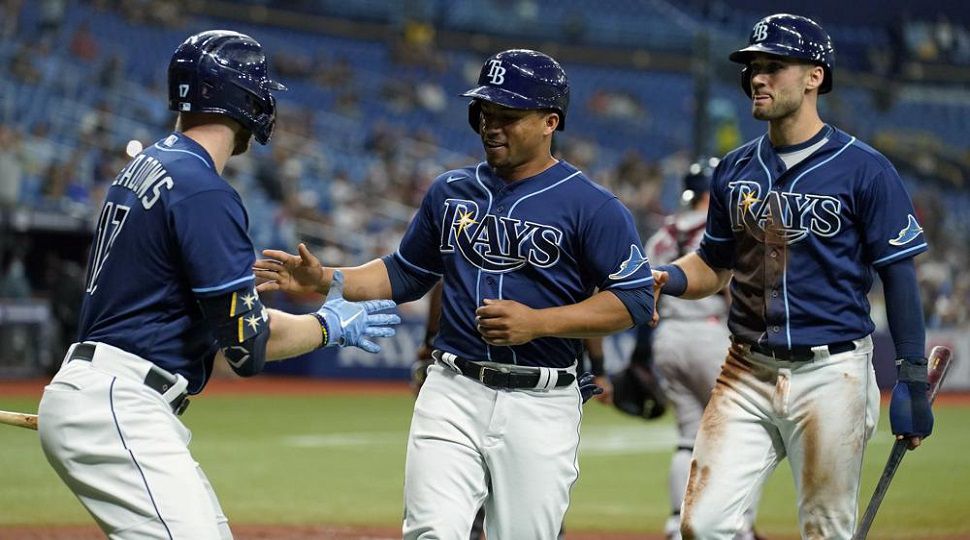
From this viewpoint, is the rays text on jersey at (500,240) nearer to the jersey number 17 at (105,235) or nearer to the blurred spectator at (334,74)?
the jersey number 17 at (105,235)

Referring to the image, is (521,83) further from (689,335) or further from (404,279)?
(689,335)

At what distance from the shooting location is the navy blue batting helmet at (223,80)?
415 centimetres

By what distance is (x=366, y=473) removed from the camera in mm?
11211

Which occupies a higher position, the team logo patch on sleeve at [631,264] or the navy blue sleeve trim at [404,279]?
→ the team logo patch on sleeve at [631,264]

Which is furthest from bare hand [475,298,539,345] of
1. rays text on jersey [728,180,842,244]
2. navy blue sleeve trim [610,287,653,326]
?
rays text on jersey [728,180,842,244]

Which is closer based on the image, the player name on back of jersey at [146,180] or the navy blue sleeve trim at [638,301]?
the player name on back of jersey at [146,180]

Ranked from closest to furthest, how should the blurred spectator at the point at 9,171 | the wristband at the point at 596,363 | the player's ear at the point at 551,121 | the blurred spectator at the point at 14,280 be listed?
1. the player's ear at the point at 551,121
2. the wristband at the point at 596,363
3. the blurred spectator at the point at 9,171
4. the blurred spectator at the point at 14,280

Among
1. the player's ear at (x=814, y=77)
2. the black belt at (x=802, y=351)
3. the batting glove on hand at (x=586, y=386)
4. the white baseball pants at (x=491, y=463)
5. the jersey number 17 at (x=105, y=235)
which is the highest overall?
the player's ear at (x=814, y=77)

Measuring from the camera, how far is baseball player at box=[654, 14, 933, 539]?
511 centimetres

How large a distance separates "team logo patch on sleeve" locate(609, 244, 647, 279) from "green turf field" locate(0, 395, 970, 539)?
166 inches

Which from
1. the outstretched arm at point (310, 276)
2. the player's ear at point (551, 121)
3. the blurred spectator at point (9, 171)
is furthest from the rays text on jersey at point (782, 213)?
the blurred spectator at point (9, 171)

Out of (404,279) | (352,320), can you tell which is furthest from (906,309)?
(352,320)

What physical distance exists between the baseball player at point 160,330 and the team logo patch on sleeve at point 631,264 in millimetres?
1325

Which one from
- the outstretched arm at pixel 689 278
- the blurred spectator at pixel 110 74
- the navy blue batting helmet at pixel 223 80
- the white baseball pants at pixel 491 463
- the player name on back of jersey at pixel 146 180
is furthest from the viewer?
the blurred spectator at pixel 110 74
